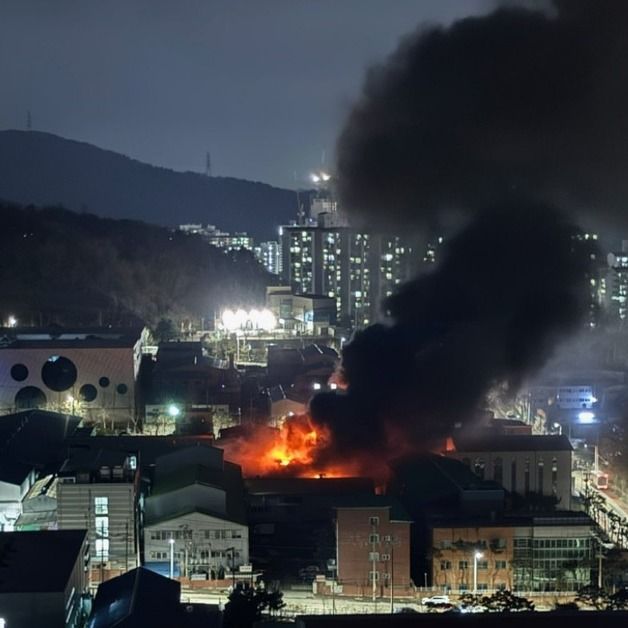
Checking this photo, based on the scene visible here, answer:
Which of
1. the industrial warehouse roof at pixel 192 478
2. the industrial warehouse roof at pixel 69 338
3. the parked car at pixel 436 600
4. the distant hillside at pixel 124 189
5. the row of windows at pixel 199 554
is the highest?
the distant hillside at pixel 124 189

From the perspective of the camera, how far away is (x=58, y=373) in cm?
1414

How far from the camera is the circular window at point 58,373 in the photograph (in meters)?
14.1

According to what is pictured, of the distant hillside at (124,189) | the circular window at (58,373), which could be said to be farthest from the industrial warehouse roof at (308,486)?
the distant hillside at (124,189)

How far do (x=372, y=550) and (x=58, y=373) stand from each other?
7.36 meters

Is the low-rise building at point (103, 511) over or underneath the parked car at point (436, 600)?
over

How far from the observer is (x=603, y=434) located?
13.0 meters

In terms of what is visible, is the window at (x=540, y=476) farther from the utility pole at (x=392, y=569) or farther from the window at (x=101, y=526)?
the window at (x=101, y=526)

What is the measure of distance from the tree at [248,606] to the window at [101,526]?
1.48 metres

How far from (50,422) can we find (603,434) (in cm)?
642

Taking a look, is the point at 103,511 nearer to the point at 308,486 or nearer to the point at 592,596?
the point at 308,486

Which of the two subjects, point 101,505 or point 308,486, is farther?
point 308,486

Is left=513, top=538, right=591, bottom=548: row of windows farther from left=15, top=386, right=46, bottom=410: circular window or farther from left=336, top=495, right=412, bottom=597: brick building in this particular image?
left=15, top=386, right=46, bottom=410: circular window

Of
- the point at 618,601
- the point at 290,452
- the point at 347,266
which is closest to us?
the point at 618,601

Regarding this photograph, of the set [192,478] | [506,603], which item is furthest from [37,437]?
[506,603]
